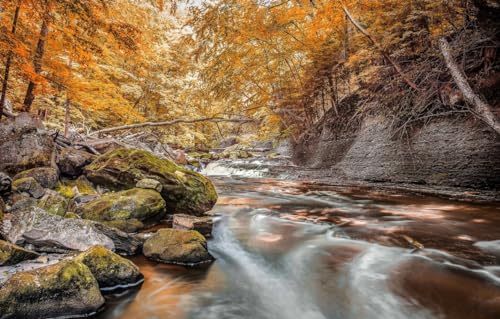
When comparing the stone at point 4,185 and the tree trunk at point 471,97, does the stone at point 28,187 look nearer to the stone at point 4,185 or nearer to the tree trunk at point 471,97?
the stone at point 4,185

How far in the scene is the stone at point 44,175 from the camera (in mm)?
5086

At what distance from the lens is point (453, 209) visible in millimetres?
4973

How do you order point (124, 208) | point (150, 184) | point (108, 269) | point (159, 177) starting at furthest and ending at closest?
point (159, 177) < point (150, 184) < point (124, 208) < point (108, 269)

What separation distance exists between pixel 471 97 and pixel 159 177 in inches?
225

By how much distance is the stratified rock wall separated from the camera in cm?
558

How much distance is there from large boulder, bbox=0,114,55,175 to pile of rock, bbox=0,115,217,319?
0.02 metres

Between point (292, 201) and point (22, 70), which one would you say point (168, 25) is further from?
point (292, 201)

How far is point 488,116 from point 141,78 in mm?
14443

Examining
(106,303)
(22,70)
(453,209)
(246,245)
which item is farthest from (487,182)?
(22,70)

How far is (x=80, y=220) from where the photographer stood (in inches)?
133

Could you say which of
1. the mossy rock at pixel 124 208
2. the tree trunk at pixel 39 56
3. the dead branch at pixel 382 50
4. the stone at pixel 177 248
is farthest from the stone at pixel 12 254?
the dead branch at pixel 382 50

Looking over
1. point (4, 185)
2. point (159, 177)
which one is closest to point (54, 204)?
point (4, 185)

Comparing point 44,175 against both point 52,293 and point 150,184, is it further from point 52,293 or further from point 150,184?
point 52,293

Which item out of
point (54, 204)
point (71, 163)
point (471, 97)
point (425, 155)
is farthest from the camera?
point (425, 155)
